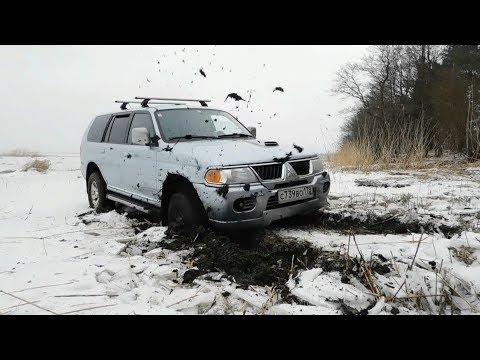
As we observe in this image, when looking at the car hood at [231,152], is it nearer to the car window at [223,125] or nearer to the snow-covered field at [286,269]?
the car window at [223,125]

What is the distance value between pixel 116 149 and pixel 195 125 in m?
1.54

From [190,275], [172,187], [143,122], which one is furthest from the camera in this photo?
[143,122]

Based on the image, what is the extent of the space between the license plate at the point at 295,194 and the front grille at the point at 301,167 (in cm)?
21

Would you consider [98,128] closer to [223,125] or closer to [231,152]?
[223,125]

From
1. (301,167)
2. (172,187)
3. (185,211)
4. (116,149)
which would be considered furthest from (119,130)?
(301,167)

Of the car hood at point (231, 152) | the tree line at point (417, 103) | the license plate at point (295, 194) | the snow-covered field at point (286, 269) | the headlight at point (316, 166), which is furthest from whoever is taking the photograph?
the tree line at point (417, 103)

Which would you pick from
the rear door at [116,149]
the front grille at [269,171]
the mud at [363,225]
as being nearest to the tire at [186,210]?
the front grille at [269,171]

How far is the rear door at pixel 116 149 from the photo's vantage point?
17.9 feet

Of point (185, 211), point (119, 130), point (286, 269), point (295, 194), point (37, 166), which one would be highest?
point (119, 130)

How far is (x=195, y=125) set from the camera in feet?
16.1

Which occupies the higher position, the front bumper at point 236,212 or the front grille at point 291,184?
the front grille at point 291,184

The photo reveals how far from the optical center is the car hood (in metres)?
3.75
